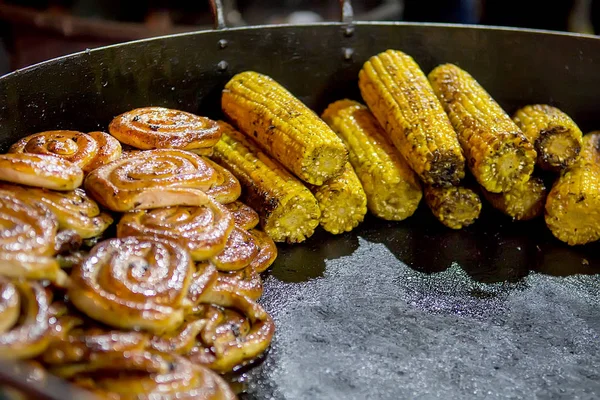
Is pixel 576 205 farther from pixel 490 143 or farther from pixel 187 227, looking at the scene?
pixel 187 227

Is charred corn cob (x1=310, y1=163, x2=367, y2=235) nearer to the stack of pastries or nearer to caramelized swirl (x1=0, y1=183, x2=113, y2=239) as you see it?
the stack of pastries

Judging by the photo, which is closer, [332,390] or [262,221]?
[332,390]

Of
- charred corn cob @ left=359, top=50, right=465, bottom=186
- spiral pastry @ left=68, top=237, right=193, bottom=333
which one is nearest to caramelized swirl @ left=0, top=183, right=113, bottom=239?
spiral pastry @ left=68, top=237, right=193, bottom=333

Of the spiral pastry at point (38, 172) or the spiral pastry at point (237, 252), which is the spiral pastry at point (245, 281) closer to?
the spiral pastry at point (237, 252)

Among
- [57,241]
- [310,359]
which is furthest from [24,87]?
[310,359]

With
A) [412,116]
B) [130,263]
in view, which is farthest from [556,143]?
[130,263]

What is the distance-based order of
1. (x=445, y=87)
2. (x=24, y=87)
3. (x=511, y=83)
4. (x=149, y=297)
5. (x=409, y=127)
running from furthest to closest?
(x=511, y=83)
(x=445, y=87)
(x=409, y=127)
(x=24, y=87)
(x=149, y=297)

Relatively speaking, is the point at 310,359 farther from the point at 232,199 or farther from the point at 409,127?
the point at 409,127
